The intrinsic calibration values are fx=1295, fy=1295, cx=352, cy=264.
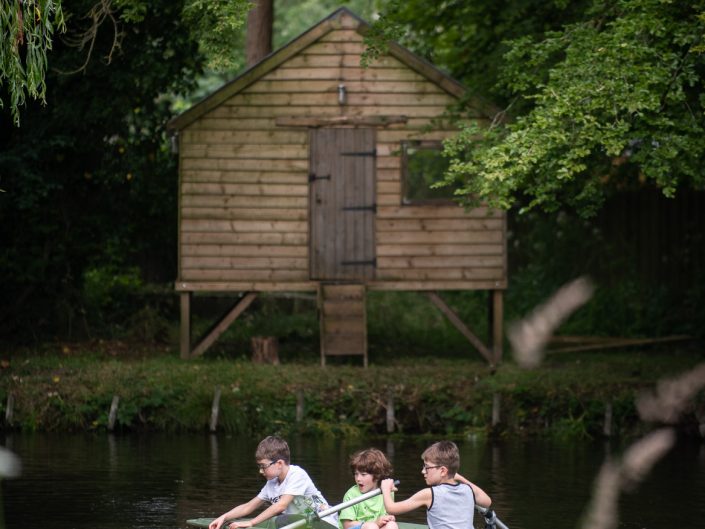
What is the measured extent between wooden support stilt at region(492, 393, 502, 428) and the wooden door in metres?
4.09

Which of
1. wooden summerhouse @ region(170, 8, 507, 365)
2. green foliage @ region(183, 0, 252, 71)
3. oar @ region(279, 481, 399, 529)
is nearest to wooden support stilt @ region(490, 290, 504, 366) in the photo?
wooden summerhouse @ region(170, 8, 507, 365)

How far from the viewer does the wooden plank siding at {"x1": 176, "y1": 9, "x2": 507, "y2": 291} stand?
75.5 ft

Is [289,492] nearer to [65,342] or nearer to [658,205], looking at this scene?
[65,342]

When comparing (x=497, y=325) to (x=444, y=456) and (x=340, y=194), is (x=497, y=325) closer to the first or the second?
(x=340, y=194)

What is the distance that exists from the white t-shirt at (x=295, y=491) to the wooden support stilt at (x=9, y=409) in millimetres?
9811

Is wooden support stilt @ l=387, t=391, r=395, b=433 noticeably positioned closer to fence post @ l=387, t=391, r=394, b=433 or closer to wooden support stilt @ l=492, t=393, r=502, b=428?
fence post @ l=387, t=391, r=394, b=433

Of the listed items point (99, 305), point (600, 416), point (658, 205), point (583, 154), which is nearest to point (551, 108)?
point (583, 154)

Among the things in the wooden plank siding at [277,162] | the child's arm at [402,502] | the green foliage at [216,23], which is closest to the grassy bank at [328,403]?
the wooden plank siding at [277,162]

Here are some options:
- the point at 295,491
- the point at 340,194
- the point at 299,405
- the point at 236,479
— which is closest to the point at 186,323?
the point at 340,194

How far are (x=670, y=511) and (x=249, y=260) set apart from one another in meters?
10.5

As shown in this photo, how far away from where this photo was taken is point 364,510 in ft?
35.2

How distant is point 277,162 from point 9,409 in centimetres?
641

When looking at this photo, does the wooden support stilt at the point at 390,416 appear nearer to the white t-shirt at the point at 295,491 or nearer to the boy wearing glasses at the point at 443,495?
the white t-shirt at the point at 295,491

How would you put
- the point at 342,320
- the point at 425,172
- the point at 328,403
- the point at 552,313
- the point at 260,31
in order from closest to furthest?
the point at 328,403, the point at 342,320, the point at 260,31, the point at 552,313, the point at 425,172
